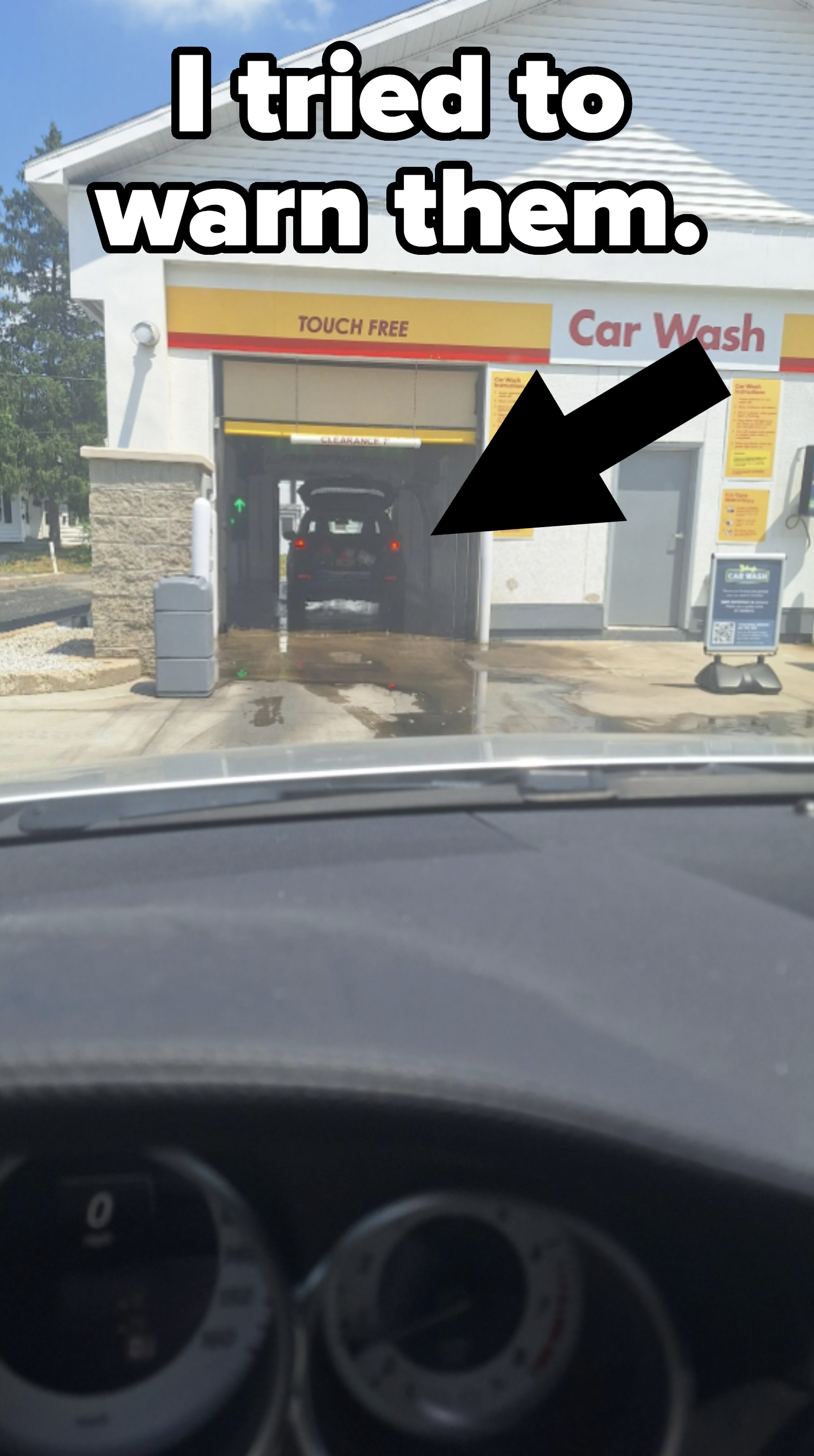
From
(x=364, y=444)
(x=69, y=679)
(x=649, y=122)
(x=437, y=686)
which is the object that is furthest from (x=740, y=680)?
(x=649, y=122)

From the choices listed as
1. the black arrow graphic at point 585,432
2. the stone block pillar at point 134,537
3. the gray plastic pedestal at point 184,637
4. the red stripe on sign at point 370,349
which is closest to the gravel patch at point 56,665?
the stone block pillar at point 134,537

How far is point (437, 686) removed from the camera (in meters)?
10.6

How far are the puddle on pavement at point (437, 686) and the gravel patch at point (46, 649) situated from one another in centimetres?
152

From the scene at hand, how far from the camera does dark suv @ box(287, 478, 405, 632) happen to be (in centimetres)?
1497

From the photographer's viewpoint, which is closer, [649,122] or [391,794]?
[391,794]

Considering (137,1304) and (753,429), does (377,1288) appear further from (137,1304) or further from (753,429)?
(753,429)

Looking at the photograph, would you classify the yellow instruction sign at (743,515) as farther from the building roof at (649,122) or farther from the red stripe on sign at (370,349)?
the building roof at (649,122)

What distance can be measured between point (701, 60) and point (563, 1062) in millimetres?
16111

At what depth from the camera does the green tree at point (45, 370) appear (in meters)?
45.8

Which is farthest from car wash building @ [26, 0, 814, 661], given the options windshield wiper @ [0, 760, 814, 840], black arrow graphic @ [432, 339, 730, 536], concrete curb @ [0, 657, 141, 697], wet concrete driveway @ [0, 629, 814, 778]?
windshield wiper @ [0, 760, 814, 840]

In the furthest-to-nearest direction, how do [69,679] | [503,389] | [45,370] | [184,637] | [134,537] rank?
[45,370], [503,389], [134,537], [69,679], [184,637]

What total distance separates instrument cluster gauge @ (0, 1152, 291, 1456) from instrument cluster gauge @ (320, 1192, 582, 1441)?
9 cm

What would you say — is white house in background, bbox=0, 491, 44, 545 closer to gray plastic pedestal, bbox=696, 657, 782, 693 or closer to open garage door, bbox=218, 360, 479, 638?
open garage door, bbox=218, 360, 479, 638

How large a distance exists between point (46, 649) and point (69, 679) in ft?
7.29
